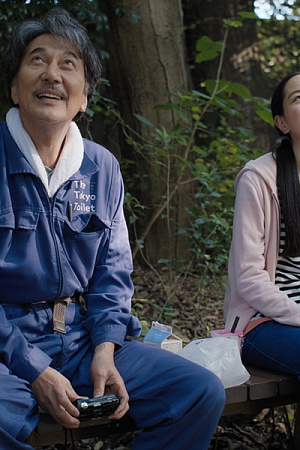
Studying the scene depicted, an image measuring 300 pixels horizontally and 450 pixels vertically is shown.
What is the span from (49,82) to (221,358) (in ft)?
4.75

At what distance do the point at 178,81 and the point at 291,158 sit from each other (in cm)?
308

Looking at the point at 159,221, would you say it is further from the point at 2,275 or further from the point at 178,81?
the point at 2,275

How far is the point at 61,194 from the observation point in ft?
9.28

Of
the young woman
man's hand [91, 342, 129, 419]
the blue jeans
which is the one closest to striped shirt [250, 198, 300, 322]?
the young woman

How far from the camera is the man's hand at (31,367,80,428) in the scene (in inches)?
98.3

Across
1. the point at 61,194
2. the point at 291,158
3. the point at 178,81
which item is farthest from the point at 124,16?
the point at 61,194

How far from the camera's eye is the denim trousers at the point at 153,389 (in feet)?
8.54

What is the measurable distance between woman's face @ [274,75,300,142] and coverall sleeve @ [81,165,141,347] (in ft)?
3.48

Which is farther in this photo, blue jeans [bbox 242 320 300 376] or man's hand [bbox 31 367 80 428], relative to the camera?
blue jeans [bbox 242 320 300 376]

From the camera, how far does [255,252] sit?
331cm

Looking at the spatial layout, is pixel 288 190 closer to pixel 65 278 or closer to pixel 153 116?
pixel 65 278

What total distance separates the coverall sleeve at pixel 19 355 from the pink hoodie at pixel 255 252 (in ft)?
3.77

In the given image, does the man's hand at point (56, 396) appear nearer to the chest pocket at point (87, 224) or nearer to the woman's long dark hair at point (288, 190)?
the chest pocket at point (87, 224)

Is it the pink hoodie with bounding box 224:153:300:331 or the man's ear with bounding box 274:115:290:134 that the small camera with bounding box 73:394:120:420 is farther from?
the man's ear with bounding box 274:115:290:134
